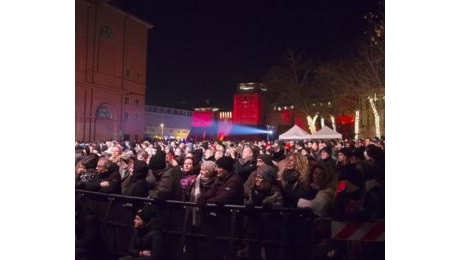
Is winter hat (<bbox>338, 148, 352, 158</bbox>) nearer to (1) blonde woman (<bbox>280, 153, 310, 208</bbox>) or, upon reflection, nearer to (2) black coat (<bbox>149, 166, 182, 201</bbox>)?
(1) blonde woman (<bbox>280, 153, 310, 208</bbox>)

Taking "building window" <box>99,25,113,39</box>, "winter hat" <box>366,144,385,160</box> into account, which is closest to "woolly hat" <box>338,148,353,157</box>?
"winter hat" <box>366,144,385,160</box>

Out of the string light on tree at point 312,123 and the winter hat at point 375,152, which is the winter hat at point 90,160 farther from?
the winter hat at point 375,152

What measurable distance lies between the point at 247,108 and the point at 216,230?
30.0 inches

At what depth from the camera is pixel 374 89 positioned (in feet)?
7.99

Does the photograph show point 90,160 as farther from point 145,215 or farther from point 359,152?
point 359,152

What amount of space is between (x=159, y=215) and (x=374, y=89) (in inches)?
59.8

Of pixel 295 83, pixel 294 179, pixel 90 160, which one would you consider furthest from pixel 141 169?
pixel 295 83

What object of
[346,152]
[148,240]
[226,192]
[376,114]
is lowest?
[148,240]

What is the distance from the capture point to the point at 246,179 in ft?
9.42

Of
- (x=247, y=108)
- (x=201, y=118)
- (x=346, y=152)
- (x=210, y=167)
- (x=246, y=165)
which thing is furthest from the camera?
(x=246, y=165)

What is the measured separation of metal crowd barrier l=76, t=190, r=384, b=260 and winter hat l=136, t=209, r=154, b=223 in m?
0.04

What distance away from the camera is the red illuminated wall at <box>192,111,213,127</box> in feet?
9.15
